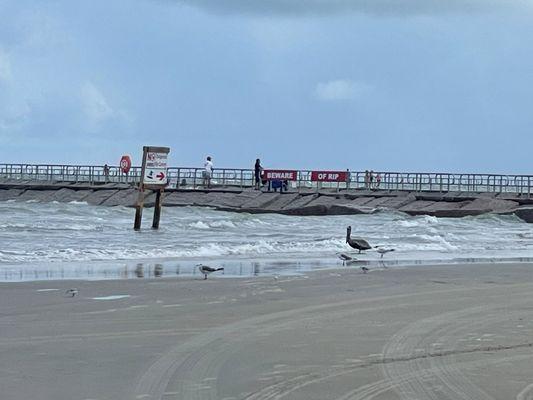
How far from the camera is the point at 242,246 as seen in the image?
23.7m

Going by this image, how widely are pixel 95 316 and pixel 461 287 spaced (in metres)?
6.29

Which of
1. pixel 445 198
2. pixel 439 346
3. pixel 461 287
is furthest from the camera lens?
pixel 445 198

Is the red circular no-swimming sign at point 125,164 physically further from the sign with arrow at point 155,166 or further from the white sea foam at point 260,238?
the sign with arrow at point 155,166

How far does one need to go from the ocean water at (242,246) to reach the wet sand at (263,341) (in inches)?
114

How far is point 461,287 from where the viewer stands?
48.1 feet

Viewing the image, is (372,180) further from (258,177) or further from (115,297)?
(115,297)

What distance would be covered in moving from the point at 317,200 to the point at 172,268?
115ft

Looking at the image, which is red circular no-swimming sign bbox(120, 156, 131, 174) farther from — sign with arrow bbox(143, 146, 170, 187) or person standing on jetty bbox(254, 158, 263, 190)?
sign with arrow bbox(143, 146, 170, 187)

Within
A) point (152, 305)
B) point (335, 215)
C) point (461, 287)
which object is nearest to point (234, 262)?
point (461, 287)

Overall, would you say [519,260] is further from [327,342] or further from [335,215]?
[335,215]

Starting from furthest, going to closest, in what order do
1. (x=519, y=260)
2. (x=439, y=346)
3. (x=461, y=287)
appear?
(x=519, y=260) < (x=461, y=287) < (x=439, y=346)

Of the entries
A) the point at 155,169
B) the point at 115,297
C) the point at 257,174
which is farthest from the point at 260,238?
the point at 257,174

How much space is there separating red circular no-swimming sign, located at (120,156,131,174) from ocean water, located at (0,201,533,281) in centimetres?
2749

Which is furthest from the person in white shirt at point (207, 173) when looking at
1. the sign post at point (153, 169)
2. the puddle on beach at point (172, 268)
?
the puddle on beach at point (172, 268)
